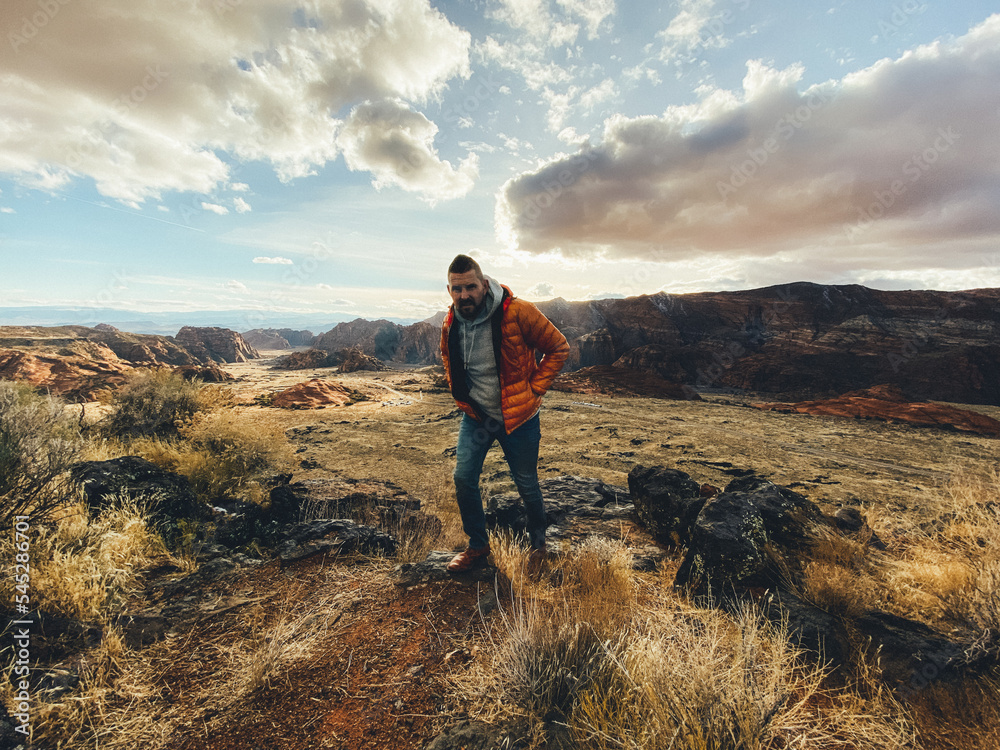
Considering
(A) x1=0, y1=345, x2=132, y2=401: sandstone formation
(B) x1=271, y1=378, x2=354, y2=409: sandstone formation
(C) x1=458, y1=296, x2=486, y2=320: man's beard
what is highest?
(C) x1=458, y1=296, x2=486, y2=320: man's beard

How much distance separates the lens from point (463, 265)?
2.76m

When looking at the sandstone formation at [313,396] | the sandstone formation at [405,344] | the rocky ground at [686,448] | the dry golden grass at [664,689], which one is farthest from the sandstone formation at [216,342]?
the dry golden grass at [664,689]

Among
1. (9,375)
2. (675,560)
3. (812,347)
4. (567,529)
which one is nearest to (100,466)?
(567,529)

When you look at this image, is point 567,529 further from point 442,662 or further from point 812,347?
point 812,347

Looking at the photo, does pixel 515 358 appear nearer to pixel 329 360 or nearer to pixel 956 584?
pixel 956 584

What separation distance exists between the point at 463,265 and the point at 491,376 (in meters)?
0.84

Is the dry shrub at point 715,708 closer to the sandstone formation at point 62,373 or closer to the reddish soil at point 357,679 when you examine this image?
the reddish soil at point 357,679

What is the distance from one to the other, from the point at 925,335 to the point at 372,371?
142 feet

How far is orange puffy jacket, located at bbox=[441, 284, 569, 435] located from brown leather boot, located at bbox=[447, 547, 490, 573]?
97 cm

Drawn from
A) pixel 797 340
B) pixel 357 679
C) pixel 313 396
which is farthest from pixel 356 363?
pixel 357 679

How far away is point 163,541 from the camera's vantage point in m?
3.26

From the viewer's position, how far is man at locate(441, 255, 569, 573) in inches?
109

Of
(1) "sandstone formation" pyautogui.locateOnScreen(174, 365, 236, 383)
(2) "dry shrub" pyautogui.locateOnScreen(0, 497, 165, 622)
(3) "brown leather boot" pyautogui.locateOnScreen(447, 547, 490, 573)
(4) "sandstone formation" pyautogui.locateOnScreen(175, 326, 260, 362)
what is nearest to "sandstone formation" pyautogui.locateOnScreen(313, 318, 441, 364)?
(4) "sandstone formation" pyautogui.locateOnScreen(175, 326, 260, 362)

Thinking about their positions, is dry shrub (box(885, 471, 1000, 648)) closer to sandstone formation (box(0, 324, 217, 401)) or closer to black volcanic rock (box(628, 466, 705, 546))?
black volcanic rock (box(628, 466, 705, 546))
